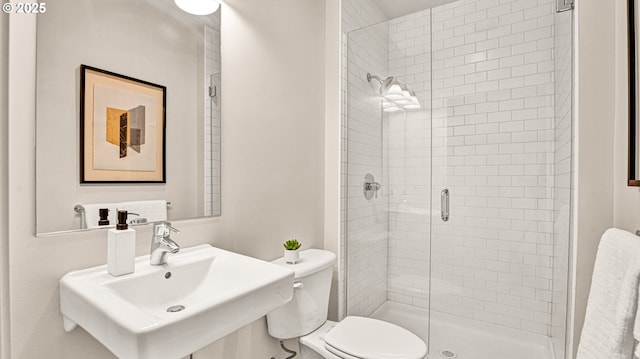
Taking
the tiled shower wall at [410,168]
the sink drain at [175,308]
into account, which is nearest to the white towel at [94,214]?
the sink drain at [175,308]

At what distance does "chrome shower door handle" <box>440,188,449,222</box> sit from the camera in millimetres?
2053

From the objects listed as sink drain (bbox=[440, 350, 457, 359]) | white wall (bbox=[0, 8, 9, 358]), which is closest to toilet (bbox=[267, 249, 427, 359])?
sink drain (bbox=[440, 350, 457, 359])

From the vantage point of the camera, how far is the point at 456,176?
80.9 inches

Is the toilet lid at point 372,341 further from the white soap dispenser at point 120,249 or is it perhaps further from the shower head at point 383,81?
the shower head at point 383,81

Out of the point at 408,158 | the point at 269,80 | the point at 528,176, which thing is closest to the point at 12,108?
the point at 269,80

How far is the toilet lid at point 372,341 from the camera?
1.44 m

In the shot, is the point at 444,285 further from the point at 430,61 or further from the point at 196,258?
the point at 196,258

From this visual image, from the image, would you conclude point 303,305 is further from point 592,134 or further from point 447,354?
point 592,134

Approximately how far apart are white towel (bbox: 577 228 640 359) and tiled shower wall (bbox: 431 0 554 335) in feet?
3.28

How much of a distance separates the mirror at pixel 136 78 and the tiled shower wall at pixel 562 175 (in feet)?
5.33

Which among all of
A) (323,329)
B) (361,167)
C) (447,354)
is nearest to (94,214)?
(323,329)

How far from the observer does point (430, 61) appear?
80.7 inches

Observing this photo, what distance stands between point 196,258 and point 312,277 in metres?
0.62

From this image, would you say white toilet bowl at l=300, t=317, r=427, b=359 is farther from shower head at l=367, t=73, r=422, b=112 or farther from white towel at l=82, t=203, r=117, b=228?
shower head at l=367, t=73, r=422, b=112
